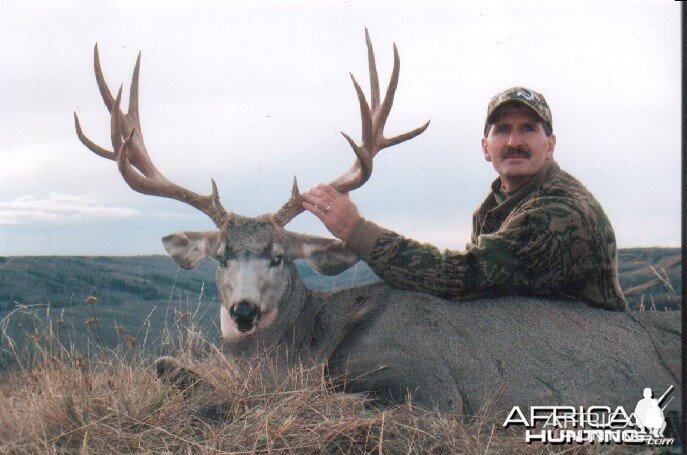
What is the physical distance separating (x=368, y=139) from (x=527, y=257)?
154 centimetres

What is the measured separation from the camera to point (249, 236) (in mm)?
4949

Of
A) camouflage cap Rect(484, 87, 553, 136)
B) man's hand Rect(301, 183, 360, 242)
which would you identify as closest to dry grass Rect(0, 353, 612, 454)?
man's hand Rect(301, 183, 360, 242)

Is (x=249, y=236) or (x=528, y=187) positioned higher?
(x=528, y=187)

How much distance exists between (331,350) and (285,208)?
1.08m

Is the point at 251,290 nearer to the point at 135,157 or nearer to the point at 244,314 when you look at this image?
the point at 244,314

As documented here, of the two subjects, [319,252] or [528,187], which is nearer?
[528,187]

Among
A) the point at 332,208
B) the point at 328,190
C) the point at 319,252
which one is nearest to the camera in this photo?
the point at 332,208

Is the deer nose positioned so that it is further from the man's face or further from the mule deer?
the man's face

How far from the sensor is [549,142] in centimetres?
517

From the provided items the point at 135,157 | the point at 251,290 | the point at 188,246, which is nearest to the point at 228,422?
the point at 251,290

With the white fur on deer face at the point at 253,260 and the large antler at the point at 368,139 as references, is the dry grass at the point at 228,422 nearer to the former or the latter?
the white fur on deer face at the point at 253,260

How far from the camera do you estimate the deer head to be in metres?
4.76

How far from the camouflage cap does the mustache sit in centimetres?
28

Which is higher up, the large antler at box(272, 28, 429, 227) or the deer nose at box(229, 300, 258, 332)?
the large antler at box(272, 28, 429, 227)
